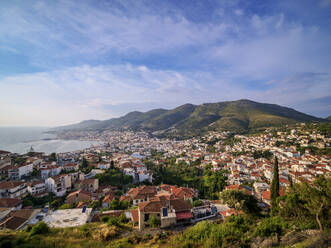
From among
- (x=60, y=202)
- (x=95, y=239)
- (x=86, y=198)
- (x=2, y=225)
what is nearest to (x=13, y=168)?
(x=60, y=202)

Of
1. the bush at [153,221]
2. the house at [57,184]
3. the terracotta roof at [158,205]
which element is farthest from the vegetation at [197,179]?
the bush at [153,221]

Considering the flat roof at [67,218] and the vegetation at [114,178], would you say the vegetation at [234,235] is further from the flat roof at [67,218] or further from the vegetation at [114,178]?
the vegetation at [114,178]

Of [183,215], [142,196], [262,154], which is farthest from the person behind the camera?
[262,154]

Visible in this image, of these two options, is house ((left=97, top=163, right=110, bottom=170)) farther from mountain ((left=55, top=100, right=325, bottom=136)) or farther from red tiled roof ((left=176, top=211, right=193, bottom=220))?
mountain ((left=55, top=100, right=325, bottom=136))

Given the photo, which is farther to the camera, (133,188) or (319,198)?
(133,188)

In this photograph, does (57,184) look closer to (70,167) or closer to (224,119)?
(70,167)

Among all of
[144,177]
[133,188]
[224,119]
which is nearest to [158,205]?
[133,188]
